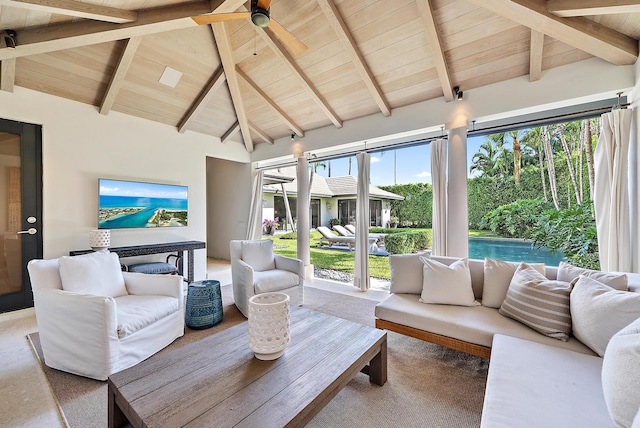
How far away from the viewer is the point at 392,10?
2.90m

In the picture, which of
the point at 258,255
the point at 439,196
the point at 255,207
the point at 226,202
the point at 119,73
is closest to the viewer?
the point at 119,73

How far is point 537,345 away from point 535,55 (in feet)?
9.28

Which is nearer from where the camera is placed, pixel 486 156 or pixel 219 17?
pixel 219 17

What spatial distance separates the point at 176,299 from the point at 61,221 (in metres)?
2.45

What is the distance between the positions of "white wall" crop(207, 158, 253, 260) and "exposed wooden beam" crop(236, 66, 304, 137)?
1770 millimetres

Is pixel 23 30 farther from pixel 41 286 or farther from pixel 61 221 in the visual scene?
pixel 41 286

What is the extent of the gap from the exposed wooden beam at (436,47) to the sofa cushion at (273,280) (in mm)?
3084

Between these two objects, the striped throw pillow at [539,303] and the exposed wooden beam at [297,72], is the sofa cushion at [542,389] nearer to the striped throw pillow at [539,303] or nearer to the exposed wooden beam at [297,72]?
the striped throw pillow at [539,303]

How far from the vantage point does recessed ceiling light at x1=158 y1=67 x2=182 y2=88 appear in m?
3.95

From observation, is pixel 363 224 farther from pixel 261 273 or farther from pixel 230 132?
pixel 230 132

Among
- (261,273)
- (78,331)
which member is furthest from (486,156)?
(78,331)

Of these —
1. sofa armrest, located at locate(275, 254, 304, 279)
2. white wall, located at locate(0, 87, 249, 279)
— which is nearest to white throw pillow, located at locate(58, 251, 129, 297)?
white wall, located at locate(0, 87, 249, 279)

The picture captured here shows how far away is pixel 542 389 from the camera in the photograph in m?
1.32

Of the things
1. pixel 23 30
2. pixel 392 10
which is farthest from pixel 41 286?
pixel 392 10
